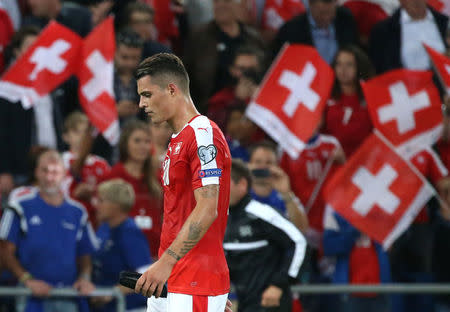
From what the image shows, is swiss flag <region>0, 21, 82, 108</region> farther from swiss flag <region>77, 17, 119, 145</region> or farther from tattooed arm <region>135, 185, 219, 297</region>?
tattooed arm <region>135, 185, 219, 297</region>

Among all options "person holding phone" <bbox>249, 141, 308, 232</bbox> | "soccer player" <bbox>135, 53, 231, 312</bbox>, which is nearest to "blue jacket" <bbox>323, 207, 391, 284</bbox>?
"person holding phone" <bbox>249, 141, 308, 232</bbox>

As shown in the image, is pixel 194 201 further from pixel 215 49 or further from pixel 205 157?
pixel 215 49

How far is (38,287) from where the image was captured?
26.9ft

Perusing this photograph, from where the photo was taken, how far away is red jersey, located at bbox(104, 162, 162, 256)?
29.2 ft

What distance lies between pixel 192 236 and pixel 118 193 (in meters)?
3.58

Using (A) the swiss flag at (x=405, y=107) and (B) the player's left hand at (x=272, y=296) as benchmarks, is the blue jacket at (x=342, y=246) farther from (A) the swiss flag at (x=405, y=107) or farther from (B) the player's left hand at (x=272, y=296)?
(B) the player's left hand at (x=272, y=296)

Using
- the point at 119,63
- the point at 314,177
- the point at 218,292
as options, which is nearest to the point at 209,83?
the point at 119,63

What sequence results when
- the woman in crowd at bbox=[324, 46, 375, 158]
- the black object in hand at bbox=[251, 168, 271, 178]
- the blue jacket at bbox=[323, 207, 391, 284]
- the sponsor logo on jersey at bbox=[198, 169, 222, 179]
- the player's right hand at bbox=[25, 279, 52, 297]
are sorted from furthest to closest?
the woman in crowd at bbox=[324, 46, 375, 158] < the blue jacket at bbox=[323, 207, 391, 284] < the black object in hand at bbox=[251, 168, 271, 178] < the player's right hand at bbox=[25, 279, 52, 297] < the sponsor logo on jersey at bbox=[198, 169, 222, 179]

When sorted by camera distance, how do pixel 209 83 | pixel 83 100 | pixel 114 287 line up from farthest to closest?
pixel 209 83
pixel 83 100
pixel 114 287

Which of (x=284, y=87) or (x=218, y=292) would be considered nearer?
(x=218, y=292)

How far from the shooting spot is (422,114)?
9414 mm

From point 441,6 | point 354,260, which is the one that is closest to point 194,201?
point 354,260

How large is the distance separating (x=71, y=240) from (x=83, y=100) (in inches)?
65.9

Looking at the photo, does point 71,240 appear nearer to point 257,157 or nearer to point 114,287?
point 114,287
